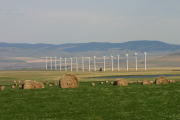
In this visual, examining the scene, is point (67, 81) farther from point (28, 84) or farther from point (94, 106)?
point (94, 106)

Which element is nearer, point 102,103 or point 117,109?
point 117,109

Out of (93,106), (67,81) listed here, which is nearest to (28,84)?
(67,81)

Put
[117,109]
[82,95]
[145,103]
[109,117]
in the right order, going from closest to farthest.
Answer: [109,117] → [117,109] → [145,103] → [82,95]

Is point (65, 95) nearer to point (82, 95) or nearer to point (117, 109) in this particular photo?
point (82, 95)

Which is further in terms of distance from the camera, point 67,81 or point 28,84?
point 28,84

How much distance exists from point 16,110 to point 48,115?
3.17 metres

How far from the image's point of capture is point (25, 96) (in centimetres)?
2811

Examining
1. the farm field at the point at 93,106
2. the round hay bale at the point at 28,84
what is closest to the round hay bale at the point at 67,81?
the round hay bale at the point at 28,84

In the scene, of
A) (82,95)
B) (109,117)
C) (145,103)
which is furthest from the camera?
(82,95)

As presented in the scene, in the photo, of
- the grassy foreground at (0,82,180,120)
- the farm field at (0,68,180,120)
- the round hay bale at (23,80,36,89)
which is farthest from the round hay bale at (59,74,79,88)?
the grassy foreground at (0,82,180,120)

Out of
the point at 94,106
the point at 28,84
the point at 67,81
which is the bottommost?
the point at 94,106

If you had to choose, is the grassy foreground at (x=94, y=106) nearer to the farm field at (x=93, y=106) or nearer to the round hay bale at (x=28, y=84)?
the farm field at (x=93, y=106)

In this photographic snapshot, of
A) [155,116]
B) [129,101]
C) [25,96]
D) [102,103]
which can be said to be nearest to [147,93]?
[129,101]

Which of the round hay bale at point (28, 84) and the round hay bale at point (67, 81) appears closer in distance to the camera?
the round hay bale at point (67, 81)
